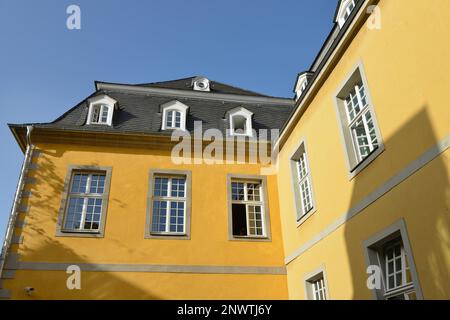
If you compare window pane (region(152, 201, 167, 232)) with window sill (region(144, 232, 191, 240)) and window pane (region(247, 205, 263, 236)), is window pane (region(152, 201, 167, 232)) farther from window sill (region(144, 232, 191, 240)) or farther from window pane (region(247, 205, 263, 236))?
window pane (region(247, 205, 263, 236))

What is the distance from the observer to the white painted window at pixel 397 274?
6199 mm

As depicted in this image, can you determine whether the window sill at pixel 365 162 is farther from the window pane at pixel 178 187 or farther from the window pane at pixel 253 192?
the window pane at pixel 178 187

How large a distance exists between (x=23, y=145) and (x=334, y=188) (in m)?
8.51

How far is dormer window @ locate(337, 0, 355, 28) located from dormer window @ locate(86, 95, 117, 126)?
6.79 metres

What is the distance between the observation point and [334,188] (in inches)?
332

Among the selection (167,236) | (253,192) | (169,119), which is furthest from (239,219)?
(169,119)

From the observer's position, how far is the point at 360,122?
26.6 feet

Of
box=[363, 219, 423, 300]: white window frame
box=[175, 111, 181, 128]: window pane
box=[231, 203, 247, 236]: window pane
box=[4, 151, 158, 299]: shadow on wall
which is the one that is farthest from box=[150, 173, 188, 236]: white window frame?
box=[363, 219, 423, 300]: white window frame

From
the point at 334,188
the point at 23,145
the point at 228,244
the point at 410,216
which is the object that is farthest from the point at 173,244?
the point at 410,216

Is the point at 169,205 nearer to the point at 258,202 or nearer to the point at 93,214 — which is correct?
the point at 93,214

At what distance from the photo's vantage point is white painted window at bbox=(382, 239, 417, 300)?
20.3 ft

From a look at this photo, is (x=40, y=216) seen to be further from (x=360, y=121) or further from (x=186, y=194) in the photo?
(x=360, y=121)

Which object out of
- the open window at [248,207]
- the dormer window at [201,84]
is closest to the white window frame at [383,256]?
the open window at [248,207]

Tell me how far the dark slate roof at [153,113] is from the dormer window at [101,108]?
7.6 inches
